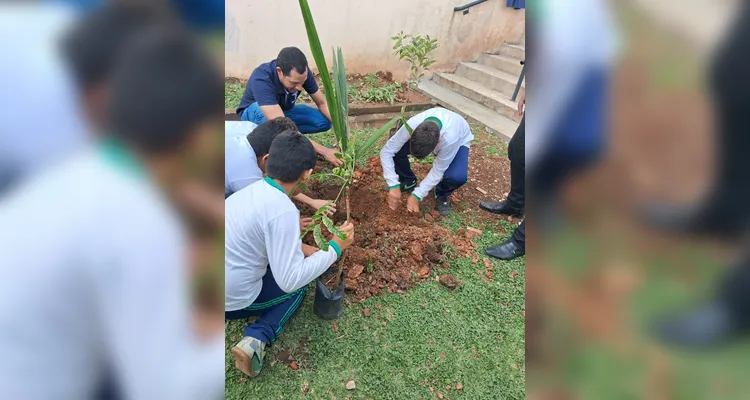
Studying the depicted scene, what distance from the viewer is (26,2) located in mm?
371

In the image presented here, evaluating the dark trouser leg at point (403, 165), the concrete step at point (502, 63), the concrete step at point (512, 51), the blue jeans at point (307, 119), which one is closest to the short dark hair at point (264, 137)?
the dark trouser leg at point (403, 165)

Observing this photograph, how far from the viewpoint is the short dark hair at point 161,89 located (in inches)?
15.7

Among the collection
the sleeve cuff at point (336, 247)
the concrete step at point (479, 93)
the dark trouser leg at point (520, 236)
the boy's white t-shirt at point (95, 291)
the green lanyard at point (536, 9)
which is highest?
the green lanyard at point (536, 9)

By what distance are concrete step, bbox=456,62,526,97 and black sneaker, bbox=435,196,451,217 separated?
261 cm

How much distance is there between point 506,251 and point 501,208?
566 mm

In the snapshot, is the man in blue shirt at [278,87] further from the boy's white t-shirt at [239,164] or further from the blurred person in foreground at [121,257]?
the blurred person in foreground at [121,257]

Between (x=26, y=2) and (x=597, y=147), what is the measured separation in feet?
1.91

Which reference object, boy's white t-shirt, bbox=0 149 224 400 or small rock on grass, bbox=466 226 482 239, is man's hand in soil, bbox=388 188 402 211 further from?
boy's white t-shirt, bbox=0 149 224 400

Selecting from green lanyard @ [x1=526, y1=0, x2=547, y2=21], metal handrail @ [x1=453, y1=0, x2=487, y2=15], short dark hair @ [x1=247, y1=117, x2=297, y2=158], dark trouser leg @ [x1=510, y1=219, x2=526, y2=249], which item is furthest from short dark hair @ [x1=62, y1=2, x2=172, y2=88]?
metal handrail @ [x1=453, y1=0, x2=487, y2=15]

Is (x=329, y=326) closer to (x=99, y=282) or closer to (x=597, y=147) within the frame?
(x=99, y=282)

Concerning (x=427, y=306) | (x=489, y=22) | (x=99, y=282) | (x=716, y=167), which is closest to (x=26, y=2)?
(x=99, y=282)

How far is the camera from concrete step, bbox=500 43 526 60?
6.05 metres

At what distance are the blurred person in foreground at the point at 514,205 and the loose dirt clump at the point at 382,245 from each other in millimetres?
212

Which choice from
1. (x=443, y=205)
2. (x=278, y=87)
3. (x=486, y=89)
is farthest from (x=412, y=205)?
(x=486, y=89)
